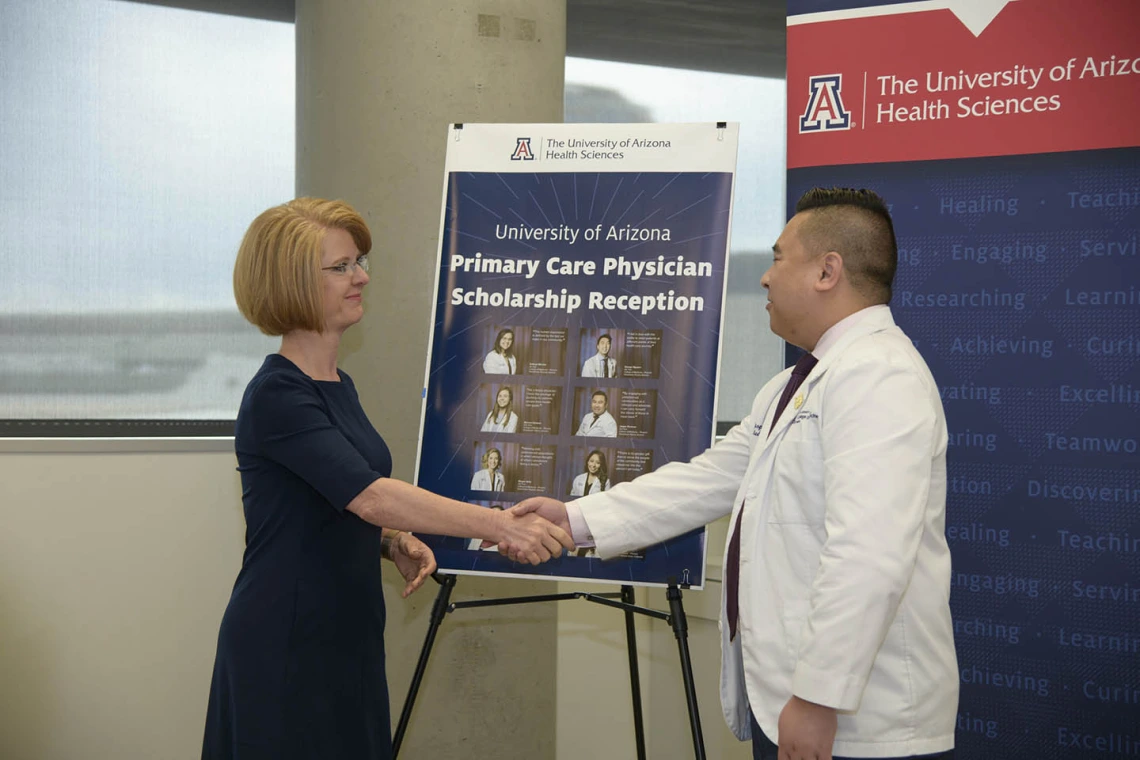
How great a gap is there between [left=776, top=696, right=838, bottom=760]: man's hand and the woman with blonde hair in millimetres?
868

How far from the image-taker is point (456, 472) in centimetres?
275

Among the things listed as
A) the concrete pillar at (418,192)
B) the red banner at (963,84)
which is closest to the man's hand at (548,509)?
the concrete pillar at (418,192)

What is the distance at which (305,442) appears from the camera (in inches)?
80.7

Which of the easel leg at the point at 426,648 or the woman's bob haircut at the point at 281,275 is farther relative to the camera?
the easel leg at the point at 426,648

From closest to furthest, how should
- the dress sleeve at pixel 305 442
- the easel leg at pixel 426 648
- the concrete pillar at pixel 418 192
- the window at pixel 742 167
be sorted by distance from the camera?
the dress sleeve at pixel 305 442 → the easel leg at pixel 426 648 → the concrete pillar at pixel 418 192 → the window at pixel 742 167

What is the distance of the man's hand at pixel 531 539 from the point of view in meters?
2.45

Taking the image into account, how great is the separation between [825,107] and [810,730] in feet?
5.92

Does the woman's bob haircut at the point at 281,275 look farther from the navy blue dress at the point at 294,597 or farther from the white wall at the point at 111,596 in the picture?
the white wall at the point at 111,596

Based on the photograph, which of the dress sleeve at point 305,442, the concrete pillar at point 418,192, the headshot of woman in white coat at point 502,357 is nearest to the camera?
the dress sleeve at point 305,442

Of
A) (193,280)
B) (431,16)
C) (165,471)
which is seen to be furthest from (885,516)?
(193,280)

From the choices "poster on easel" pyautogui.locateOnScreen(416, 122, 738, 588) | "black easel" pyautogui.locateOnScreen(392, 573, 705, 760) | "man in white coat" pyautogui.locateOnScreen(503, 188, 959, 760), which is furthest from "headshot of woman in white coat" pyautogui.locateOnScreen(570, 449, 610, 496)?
"man in white coat" pyautogui.locateOnScreen(503, 188, 959, 760)

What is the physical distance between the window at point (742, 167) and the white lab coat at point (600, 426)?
1894 mm

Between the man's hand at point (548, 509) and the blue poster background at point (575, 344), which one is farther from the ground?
the blue poster background at point (575, 344)

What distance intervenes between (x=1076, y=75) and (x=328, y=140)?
2.28 metres
